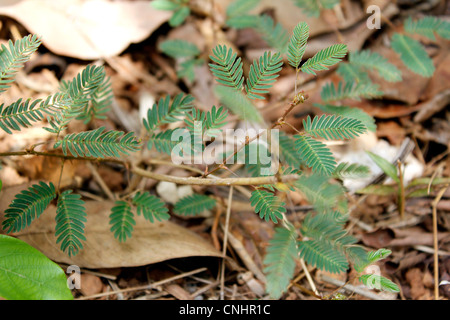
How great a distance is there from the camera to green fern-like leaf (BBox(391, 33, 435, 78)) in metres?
1.99

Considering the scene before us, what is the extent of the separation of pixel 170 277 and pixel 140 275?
5.1 inches

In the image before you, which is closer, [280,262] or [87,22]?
[280,262]

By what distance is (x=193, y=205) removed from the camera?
5.77 ft

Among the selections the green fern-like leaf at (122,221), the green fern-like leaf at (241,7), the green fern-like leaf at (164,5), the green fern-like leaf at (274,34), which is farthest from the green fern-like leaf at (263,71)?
the green fern-like leaf at (164,5)

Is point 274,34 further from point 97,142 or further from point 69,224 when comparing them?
point 69,224

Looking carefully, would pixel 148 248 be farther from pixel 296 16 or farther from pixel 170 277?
pixel 296 16

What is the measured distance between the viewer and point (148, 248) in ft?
5.37

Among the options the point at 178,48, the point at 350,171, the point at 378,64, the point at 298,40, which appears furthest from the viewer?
the point at 178,48

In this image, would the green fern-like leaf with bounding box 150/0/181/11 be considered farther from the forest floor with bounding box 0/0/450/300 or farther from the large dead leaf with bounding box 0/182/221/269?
the large dead leaf with bounding box 0/182/221/269

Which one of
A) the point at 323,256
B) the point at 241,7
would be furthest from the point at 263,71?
→ the point at 241,7

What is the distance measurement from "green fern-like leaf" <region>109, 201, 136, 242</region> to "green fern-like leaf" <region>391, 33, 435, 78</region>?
1602mm

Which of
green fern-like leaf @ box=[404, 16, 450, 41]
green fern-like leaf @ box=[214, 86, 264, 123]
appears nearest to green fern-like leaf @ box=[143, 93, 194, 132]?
green fern-like leaf @ box=[214, 86, 264, 123]

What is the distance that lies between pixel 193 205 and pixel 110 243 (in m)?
0.39

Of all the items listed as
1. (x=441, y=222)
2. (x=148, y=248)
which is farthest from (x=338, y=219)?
(x=148, y=248)
